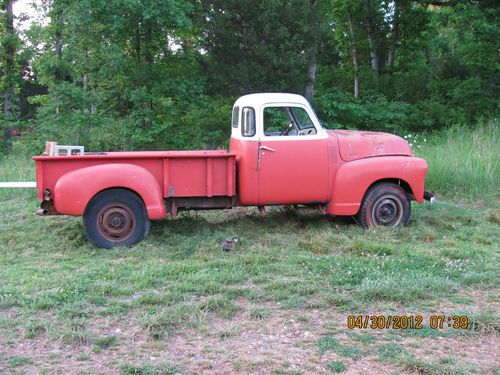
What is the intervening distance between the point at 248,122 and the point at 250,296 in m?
3.06

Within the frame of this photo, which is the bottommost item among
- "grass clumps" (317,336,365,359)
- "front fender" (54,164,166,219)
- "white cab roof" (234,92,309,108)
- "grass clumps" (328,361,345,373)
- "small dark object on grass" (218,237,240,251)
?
"grass clumps" (328,361,345,373)

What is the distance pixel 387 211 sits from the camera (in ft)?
25.1

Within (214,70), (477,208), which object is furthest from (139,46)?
(477,208)

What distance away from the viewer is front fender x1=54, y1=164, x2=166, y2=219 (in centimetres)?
657

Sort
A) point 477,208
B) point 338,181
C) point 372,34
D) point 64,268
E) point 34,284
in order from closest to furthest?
point 34,284
point 64,268
point 338,181
point 477,208
point 372,34

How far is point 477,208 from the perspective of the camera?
9352 mm

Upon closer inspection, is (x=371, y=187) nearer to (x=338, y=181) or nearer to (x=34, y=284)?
(x=338, y=181)

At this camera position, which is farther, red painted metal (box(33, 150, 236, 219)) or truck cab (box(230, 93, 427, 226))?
truck cab (box(230, 93, 427, 226))

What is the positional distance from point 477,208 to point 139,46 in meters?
8.79

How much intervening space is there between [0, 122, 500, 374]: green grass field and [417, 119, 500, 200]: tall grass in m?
2.28

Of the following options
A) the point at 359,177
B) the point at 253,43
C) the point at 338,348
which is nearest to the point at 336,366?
the point at 338,348

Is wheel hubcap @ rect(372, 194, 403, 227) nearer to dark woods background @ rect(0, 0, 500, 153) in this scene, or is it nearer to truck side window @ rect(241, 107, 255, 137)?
truck side window @ rect(241, 107, 255, 137)
